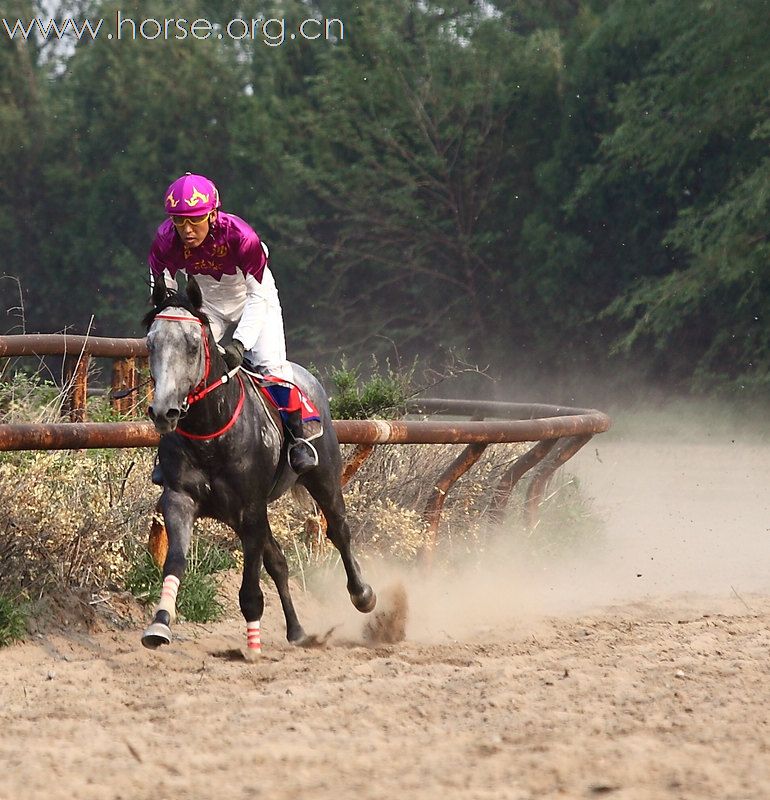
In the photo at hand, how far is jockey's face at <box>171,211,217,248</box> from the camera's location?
579 centimetres

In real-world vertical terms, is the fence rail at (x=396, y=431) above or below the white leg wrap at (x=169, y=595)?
above

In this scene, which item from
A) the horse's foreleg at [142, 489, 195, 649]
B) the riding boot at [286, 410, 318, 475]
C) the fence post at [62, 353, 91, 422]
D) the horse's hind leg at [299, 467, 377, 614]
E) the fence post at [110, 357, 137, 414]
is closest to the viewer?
the horse's foreleg at [142, 489, 195, 649]

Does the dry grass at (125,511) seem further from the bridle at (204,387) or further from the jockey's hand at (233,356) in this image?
the jockey's hand at (233,356)

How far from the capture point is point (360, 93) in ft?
98.8

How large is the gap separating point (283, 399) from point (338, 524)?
809mm

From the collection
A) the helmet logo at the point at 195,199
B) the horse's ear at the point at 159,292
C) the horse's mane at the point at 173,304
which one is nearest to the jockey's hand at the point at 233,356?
the horse's mane at the point at 173,304

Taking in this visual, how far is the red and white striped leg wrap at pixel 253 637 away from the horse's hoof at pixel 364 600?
819 millimetres

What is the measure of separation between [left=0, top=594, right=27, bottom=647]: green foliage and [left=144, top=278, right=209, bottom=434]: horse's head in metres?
1.17

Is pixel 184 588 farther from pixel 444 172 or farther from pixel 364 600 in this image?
pixel 444 172

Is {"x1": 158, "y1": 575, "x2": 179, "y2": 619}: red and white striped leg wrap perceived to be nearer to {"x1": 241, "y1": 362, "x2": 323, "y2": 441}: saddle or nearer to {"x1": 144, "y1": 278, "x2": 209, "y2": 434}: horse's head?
{"x1": 144, "y1": 278, "x2": 209, "y2": 434}: horse's head

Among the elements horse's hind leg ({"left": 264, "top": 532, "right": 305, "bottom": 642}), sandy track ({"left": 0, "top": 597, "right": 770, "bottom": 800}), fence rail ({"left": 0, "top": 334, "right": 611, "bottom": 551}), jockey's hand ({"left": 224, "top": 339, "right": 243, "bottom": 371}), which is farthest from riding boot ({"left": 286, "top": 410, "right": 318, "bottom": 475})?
sandy track ({"left": 0, "top": 597, "right": 770, "bottom": 800})

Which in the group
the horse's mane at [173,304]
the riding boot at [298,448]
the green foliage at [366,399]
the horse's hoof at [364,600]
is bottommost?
the horse's hoof at [364,600]

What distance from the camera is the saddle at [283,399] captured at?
20.6 ft

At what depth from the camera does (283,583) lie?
6445mm
